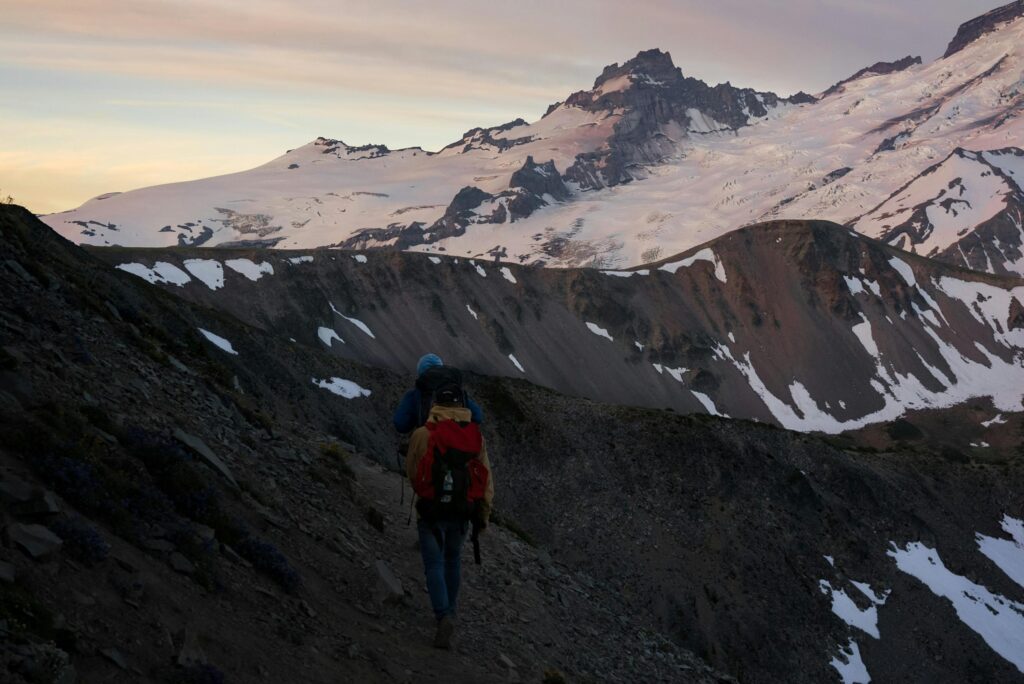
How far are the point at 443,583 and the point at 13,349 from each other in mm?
7625

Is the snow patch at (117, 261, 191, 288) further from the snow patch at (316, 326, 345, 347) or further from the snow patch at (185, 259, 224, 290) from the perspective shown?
the snow patch at (316, 326, 345, 347)

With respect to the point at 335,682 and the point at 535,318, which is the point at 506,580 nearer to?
the point at 335,682

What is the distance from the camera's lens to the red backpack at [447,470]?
1498cm

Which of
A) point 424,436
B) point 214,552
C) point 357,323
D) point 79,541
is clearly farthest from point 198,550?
point 357,323

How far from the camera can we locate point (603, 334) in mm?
175875

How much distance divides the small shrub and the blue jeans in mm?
4853

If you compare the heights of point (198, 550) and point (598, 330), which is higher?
point (198, 550)

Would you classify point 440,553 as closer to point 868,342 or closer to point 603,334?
point 603,334

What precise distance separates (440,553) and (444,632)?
4.36ft

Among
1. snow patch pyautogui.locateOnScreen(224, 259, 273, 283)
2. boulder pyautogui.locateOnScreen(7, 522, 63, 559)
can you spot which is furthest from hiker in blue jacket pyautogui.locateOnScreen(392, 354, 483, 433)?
snow patch pyautogui.locateOnScreen(224, 259, 273, 283)

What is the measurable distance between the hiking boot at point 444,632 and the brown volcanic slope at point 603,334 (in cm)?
10685

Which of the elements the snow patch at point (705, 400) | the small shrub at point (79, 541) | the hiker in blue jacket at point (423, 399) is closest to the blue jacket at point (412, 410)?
the hiker in blue jacket at point (423, 399)

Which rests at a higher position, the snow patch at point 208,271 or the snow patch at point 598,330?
the snow patch at point 208,271

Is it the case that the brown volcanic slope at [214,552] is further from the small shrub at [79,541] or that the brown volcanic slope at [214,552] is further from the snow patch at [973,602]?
the snow patch at [973,602]
